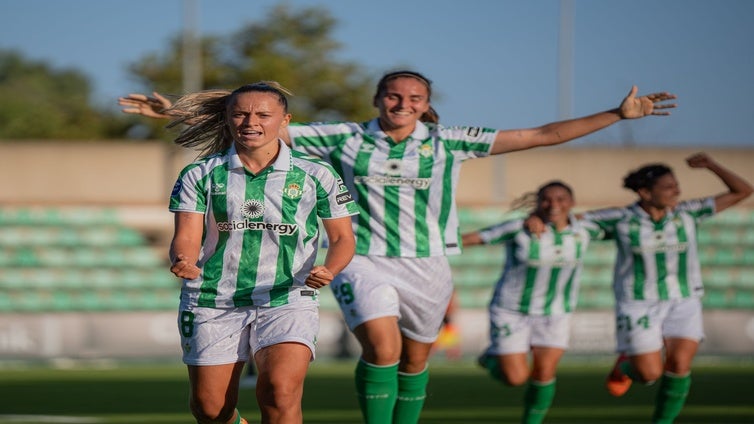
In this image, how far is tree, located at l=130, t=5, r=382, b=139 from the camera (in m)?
38.6

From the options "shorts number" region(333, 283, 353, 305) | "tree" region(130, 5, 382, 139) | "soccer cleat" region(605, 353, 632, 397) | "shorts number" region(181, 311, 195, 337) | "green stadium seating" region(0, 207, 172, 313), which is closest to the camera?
"shorts number" region(181, 311, 195, 337)

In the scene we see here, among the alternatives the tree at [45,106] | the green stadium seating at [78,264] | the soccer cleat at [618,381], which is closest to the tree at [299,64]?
the tree at [45,106]

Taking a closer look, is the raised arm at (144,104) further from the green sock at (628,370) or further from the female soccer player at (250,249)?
the green sock at (628,370)

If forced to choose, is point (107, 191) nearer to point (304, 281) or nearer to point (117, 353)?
point (117, 353)

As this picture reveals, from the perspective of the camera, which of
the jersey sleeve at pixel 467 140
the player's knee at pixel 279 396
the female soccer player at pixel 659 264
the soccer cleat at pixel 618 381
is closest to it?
the player's knee at pixel 279 396

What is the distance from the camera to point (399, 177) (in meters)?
7.61

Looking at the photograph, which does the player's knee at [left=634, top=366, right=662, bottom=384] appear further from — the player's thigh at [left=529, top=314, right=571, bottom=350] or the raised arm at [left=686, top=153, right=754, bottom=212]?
the raised arm at [left=686, top=153, right=754, bottom=212]

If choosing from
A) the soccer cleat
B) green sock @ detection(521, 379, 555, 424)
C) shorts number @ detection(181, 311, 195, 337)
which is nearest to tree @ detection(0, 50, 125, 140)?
the soccer cleat

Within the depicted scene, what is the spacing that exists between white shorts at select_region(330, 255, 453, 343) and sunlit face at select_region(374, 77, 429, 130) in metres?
0.81

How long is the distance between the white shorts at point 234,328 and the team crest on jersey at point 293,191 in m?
0.49

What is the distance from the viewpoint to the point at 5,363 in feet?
64.8

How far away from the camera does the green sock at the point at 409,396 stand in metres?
7.86

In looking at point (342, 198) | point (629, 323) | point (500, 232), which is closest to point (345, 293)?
point (342, 198)

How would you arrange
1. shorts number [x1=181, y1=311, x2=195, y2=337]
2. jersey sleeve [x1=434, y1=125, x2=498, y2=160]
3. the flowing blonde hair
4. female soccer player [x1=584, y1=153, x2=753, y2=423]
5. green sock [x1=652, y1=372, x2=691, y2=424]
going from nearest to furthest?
shorts number [x1=181, y1=311, x2=195, y2=337]
the flowing blonde hair
jersey sleeve [x1=434, y1=125, x2=498, y2=160]
green sock [x1=652, y1=372, x2=691, y2=424]
female soccer player [x1=584, y1=153, x2=753, y2=423]
